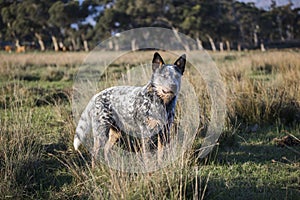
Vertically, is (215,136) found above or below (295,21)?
below

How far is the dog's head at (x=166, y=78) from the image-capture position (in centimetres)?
320

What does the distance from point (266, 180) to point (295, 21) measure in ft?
186

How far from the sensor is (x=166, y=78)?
3199mm

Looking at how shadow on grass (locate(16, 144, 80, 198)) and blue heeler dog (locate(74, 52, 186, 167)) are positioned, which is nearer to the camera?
shadow on grass (locate(16, 144, 80, 198))

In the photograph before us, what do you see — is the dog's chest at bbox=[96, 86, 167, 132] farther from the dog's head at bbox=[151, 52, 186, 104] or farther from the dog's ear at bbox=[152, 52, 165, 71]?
the dog's ear at bbox=[152, 52, 165, 71]

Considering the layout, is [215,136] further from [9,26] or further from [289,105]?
[9,26]

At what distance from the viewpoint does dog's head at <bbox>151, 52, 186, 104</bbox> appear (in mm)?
3203

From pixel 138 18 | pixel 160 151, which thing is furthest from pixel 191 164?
pixel 138 18

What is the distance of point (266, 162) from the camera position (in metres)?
3.84

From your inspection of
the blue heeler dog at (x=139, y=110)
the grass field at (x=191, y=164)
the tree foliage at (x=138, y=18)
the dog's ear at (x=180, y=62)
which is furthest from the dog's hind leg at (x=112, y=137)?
the tree foliage at (x=138, y=18)

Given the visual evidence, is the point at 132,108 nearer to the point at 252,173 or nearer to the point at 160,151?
the point at 160,151

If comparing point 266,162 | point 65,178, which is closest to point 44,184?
point 65,178

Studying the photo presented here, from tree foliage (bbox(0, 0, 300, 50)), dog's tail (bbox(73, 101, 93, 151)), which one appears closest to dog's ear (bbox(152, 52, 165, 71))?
dog's tail (bbox(73, 101, 93, 151))

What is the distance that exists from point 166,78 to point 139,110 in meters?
0.44
